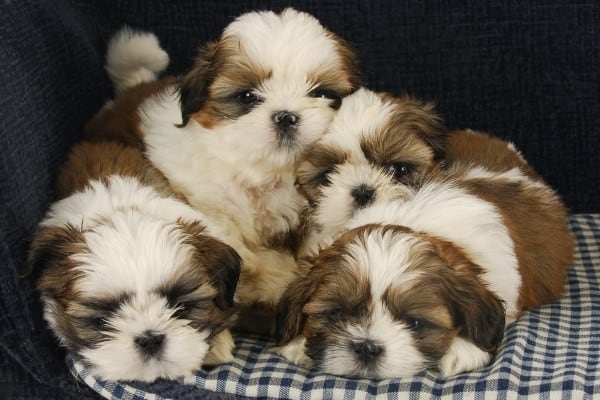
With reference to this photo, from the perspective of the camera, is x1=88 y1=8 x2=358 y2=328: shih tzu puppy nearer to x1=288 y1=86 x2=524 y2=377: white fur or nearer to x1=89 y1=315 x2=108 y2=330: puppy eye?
x1=288 y1=86 x2=524 y2=377: white fur

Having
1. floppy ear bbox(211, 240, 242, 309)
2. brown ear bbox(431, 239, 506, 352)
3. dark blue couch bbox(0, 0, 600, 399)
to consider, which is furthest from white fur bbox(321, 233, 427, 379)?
dark blue couch bbox(0, 0, 600, 399)

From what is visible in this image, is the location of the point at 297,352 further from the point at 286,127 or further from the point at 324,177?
the point at 286,127

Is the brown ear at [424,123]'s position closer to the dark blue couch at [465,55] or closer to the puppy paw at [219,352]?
the dark blue couch at [465,55]

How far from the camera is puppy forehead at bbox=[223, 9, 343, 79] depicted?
288 centimetres

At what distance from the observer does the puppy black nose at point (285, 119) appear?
285cm

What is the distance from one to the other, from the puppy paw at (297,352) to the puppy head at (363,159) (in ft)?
1.35

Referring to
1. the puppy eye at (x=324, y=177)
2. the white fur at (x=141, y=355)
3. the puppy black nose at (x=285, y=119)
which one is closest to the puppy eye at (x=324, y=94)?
the puppy black nose at (x=285, y=119)

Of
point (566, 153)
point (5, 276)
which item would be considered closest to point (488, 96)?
point (566, 153)

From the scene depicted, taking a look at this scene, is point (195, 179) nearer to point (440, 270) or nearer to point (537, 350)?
point (440, 270)

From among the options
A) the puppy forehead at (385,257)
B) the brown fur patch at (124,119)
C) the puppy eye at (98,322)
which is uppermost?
the brown fur patch at (124,119)

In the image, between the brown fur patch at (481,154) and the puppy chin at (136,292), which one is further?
the brown fur patch at (481,154)

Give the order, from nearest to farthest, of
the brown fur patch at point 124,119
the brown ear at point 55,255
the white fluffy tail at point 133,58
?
1. the brown ear at point 55,255
2. the brown fur patch at point 124,119
3. the white fluffy tail at point 133,58

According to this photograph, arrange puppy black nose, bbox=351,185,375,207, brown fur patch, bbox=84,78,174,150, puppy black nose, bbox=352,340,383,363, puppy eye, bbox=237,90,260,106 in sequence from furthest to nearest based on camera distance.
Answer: brown fur patch, bbox=84,78,174,150 → puppy eye, bbox=237,90,260,106 → puppy black nose, bbox=351,185,375,207 → puppy black nose, bbox=352,340,383,363

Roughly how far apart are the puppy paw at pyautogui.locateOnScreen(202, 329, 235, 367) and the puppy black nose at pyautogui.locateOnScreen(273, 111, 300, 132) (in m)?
0.65
